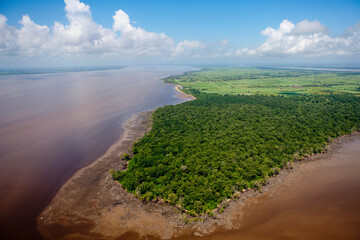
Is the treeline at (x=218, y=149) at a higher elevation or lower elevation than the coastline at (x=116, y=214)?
higher

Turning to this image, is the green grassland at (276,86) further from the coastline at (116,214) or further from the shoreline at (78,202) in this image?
the coastline at (116,214)

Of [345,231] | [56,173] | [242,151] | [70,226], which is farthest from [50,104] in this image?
[345,231]

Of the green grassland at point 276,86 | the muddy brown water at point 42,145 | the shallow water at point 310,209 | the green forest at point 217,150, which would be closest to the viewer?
the shallow water at point 310,209

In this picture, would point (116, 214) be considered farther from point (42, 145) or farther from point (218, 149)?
point (42, 145)

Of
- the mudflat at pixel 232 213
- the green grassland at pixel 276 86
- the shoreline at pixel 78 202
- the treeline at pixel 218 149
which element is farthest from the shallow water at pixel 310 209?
the green grassland at pixel 276 86

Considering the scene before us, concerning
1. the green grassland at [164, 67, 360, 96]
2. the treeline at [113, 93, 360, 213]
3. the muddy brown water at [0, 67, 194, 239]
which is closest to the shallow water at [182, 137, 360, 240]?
the treeline at [113, 93, 360, 213]

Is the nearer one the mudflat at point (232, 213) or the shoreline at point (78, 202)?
the mudflat at point (232, 213)

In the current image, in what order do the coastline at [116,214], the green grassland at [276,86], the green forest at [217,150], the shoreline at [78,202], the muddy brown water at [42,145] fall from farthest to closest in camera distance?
1. the green grassland at [276,86]
2. the green forest at [217,150]
3. the muddy brown water at [42,145]
4. the shoreline at [78,202]
5. the coastline at [116,214]

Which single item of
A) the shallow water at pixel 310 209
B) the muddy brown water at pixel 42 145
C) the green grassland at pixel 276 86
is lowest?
the shallow water at pixel 310 209
